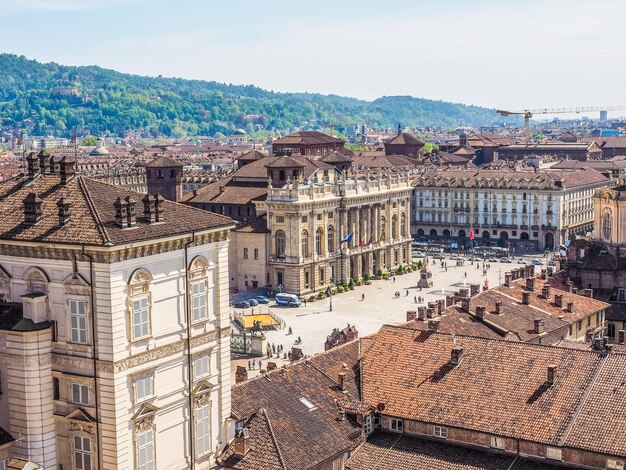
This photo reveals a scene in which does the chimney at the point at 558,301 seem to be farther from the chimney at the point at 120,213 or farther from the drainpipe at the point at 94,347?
the drainpipe at the point at 94,347

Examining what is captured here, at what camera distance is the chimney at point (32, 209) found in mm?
43375

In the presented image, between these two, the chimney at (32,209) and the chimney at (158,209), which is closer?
the chimney at (32,209)

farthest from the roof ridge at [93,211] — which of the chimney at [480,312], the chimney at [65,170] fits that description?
the chimney at [480,312]

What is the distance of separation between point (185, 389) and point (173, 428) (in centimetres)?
181

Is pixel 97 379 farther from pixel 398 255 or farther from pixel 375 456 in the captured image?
pixel 398 255

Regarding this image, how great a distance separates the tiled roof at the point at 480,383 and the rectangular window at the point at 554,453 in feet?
1.32

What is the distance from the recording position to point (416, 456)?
51.1 meters

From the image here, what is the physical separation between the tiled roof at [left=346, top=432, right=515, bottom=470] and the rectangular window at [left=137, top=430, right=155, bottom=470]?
1189 centimetres

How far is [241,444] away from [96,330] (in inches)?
416

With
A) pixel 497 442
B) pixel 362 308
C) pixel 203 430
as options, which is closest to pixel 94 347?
pixel 203 430

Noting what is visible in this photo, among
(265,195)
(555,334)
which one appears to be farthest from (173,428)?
(265,195)

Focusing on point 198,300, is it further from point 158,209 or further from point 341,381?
point 341,381

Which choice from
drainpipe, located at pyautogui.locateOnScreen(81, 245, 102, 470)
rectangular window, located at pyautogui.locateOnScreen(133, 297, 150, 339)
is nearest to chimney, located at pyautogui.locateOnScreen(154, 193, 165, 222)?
rectangular window, located at pyautogui.locateOnScreen(133, 297, 150, 339)

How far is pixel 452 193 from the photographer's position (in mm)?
199750
